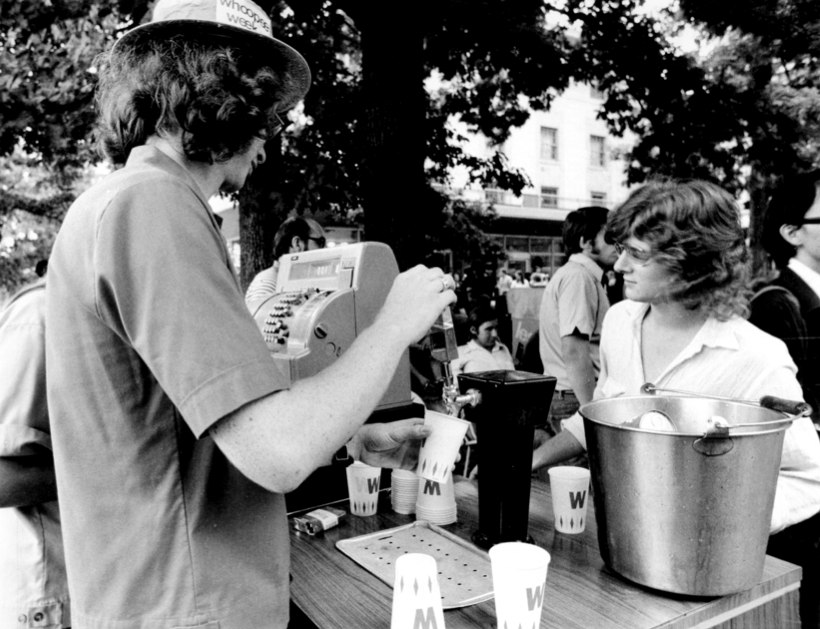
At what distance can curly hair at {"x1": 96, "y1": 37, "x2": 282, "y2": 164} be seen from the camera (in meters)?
0.99

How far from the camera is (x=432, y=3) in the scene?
4.66 meters

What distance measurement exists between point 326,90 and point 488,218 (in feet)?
17.3

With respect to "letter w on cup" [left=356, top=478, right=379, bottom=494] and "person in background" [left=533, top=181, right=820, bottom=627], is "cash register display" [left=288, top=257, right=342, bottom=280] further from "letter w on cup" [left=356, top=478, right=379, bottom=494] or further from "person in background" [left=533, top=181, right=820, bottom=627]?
"person in background" [left=533, top=181, right=820, bottom=627]

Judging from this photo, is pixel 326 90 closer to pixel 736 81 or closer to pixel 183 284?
pixel 736 81

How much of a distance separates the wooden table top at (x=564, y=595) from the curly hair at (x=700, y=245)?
706mm

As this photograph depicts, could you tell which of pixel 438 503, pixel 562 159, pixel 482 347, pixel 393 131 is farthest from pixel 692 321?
pixel 562 159

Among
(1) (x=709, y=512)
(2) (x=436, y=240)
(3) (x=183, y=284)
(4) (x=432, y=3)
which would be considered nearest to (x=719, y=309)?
(1) (x=709, y=512)

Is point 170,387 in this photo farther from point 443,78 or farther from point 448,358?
point 443,78

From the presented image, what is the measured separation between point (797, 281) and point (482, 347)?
324 centimetres

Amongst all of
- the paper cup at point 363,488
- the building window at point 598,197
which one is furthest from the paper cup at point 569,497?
the building window at point 598,197

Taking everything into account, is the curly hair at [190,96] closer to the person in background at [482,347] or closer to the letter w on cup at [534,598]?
the letter w on cup at [534,598]

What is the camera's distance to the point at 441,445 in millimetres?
1438

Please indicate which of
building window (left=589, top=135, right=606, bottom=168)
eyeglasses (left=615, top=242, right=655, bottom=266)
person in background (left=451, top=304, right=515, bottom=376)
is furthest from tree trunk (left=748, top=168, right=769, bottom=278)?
building window (left=589, top=135, right=606, bottom=168)

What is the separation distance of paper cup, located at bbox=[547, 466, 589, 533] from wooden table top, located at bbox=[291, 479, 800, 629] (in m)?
0.03
